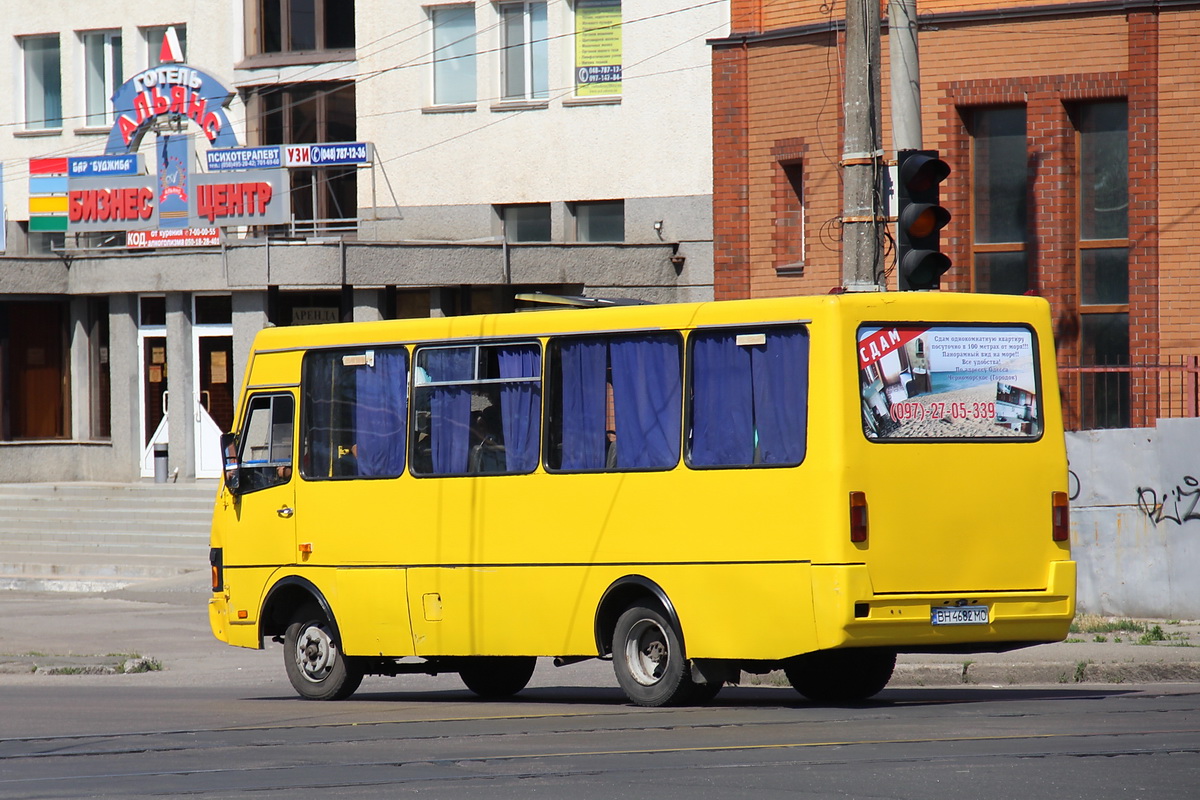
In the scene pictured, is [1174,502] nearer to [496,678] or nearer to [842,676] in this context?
[842,676]

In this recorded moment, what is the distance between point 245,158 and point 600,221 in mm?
6186

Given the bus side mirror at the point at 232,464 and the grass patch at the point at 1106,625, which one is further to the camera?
the grass patch at the point at 1106,625

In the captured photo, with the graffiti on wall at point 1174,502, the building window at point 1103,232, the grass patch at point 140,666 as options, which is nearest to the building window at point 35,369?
the grass patch at point 140,666

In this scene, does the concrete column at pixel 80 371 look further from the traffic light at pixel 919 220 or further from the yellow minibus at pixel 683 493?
the traffic light at pixel 919 220

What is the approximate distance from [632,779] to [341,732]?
3059 millimetres

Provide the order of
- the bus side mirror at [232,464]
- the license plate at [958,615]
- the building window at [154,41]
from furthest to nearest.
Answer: the building window at [154,41] → the bus side mirror at [232,464] → the license plate at [958,615]

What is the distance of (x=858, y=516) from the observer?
11.3 metres

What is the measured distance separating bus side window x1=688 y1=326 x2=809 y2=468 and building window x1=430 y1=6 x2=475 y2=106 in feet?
71.1

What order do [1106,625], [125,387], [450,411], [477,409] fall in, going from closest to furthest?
1. [477,409]
2. [450,411]
3. [1106,625]
4. [125,387]

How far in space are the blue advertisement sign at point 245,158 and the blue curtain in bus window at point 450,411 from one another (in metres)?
19.5

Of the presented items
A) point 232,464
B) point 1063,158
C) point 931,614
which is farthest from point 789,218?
point 931,614

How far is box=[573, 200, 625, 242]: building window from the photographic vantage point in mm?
31750

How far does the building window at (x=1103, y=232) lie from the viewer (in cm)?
2222

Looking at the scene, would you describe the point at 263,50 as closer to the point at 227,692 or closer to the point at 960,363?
the point at 227,692
